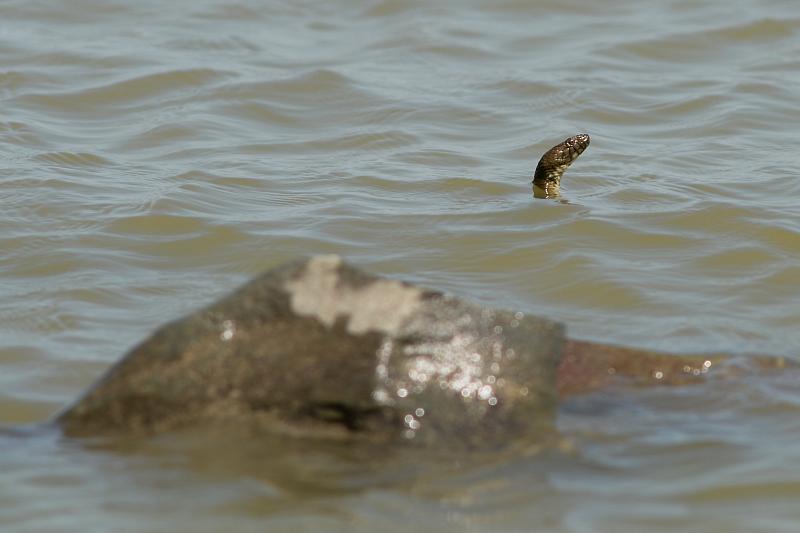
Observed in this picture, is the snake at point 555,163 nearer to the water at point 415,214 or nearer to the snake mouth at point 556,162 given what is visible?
the snake mouth at point 556,162

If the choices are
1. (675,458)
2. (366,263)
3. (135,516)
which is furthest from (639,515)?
(366,263)

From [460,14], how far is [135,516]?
933 cm

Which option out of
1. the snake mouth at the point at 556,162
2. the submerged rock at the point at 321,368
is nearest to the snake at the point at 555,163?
the snake mouth at the point at 556,162

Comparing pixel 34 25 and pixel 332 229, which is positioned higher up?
pixel 34 25

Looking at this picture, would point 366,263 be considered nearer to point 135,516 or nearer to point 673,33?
point 135,516

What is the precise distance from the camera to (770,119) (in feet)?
31.8

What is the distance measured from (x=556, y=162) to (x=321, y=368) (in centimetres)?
400

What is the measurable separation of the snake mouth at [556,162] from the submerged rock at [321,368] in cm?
370

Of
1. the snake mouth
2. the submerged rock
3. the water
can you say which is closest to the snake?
the snake mouth

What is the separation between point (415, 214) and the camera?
752 cm

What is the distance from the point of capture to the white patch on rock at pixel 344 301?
4211mm

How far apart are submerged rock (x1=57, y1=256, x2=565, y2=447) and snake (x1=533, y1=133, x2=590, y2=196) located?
3704 millimetres

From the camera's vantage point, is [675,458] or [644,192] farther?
[644,192]

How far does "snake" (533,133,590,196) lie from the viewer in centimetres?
790
